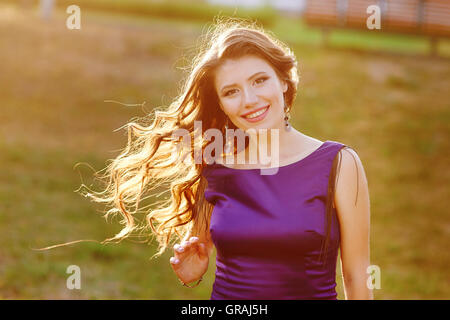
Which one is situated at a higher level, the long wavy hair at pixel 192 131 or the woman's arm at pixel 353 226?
the long wavy hair at pixel 192 131

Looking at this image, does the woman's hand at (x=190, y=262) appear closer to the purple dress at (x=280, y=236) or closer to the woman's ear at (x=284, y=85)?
the purple dress at (x=280, y=236)

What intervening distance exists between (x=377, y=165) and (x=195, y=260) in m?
7.28

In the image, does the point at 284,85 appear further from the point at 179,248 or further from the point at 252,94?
the point at 179,248

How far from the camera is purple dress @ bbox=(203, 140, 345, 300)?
8.68ft

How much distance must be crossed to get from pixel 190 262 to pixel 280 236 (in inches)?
22.5

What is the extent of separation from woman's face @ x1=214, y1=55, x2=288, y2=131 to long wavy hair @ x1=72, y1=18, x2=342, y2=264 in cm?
7

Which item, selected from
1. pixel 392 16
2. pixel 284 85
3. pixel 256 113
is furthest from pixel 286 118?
Result: pixel 392 16

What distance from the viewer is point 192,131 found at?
3.47 meters

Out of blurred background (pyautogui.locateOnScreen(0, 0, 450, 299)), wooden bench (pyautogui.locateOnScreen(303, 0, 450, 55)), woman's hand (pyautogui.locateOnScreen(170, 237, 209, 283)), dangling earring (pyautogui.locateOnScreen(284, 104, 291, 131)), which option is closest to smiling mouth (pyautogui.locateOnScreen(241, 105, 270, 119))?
dangling earring (pyautogui.locateOnScreen(284, 104, 291, 131))

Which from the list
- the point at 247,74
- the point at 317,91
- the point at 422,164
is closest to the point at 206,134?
the point at 247,74

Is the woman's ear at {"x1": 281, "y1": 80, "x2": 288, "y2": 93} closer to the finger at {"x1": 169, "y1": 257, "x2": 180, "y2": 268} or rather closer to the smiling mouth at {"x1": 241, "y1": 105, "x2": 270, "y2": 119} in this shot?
the smiling mouth at {"x1": 241, "y1": 105, "x2": 270, "y2": 119}

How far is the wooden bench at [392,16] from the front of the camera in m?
14.6

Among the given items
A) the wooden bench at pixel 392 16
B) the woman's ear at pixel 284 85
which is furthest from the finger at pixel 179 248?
the wooden bench at pixel 392 16
